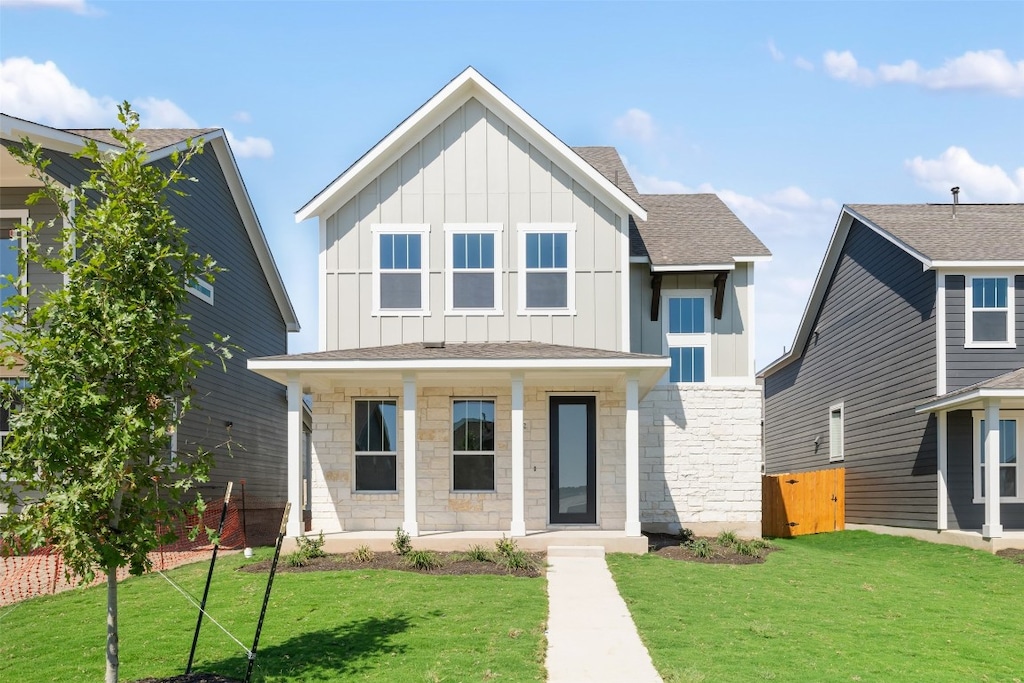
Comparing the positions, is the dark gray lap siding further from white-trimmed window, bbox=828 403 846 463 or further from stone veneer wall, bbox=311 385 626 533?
stone veneer wall, bbox=311 385 626 533

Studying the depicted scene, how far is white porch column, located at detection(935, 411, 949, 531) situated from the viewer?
61.8 feet

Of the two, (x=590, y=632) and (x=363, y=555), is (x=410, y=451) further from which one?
(x=590, y=632)

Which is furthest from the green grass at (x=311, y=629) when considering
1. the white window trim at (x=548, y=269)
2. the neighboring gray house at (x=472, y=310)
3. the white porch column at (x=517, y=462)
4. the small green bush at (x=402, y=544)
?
the white window trim at (x=548, y=269)

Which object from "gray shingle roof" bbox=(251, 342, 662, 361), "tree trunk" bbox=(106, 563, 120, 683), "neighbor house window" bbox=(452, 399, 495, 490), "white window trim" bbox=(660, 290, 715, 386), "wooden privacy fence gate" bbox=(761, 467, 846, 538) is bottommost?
"wooden privacy fence gate" bbox=(761, 467, 846, 538)

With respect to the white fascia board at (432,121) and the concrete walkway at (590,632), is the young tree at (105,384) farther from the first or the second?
the white fascia board at (432,121)

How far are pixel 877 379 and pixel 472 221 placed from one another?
10278 mm

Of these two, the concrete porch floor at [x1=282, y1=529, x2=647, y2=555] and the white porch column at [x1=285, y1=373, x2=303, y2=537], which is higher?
the white porch column at [x1=285, y1=373, x2=303, y2=537]

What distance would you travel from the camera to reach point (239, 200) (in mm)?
23750

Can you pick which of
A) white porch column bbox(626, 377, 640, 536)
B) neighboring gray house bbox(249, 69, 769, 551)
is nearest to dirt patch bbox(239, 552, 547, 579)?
white porch column bbox(626, 377, 640, 536)

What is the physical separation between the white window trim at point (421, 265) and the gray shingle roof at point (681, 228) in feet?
11.8

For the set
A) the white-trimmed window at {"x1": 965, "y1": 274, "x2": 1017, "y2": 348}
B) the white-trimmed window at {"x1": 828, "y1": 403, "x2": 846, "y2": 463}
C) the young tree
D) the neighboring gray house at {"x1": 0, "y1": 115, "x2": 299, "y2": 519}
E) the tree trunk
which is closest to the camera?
the young tree

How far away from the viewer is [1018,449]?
747 inches

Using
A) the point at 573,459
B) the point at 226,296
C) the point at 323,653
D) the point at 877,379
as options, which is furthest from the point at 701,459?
the point at 226,296

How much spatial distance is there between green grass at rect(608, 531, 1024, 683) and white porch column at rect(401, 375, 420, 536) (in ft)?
10.5
